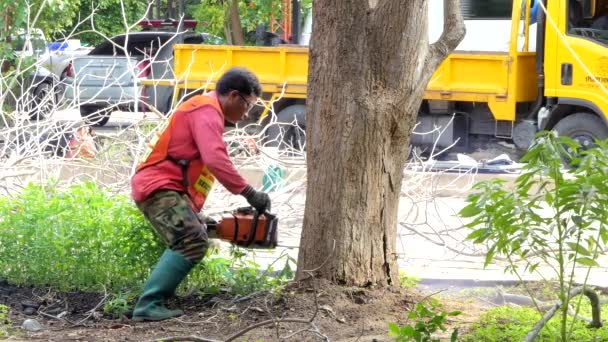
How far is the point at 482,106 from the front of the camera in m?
14.5

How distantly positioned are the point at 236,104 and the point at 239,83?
0.13 metres

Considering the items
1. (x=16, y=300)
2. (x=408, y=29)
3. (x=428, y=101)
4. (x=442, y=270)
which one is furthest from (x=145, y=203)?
(x=428, y=101)

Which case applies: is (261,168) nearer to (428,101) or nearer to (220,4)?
(428,101)

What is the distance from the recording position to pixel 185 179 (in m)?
5.94

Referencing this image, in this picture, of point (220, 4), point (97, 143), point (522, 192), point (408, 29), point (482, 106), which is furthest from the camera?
point (220, 4)

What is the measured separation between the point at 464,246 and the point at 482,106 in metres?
6.55

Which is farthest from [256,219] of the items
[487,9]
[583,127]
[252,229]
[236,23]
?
[236,23]

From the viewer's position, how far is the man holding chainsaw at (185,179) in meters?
5.71

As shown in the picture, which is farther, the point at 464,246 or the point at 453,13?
the point at 464,246

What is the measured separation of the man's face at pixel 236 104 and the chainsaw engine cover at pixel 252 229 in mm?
604

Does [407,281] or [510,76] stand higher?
[510,76]

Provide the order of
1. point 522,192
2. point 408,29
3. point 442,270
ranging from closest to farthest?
1. point 522,192
2. point 408,29
3. point 442,270

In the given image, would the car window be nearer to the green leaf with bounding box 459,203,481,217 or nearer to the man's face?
the man's face

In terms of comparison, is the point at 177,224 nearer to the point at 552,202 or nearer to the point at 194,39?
the point at 552,202
